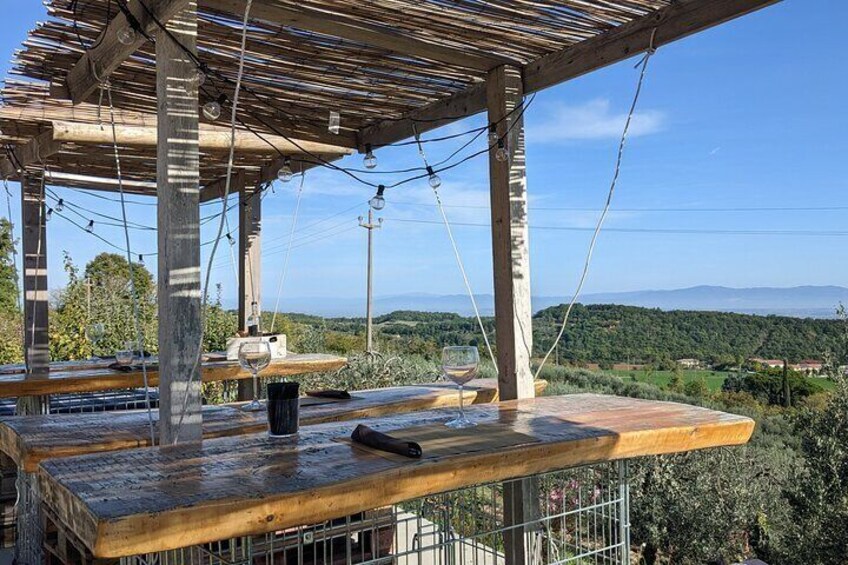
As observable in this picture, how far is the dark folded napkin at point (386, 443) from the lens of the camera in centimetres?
174

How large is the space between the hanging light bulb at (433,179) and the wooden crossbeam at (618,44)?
1.24 ft

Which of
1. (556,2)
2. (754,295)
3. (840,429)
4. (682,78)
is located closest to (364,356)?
(840,429)

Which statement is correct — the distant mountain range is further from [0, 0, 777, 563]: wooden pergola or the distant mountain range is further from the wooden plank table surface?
[0, 0, 777, 563]: wooden pergola

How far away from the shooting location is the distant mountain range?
4.53 meters

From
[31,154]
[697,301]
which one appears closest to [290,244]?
[31,154]

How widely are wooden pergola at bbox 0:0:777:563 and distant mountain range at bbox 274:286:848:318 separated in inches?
34.4

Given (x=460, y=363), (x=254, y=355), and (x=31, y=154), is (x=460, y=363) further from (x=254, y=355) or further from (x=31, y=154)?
(x=31, y=154)

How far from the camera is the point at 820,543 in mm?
3846

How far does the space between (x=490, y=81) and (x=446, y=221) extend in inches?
25.6

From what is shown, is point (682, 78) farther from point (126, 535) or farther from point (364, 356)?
point (126, 535)

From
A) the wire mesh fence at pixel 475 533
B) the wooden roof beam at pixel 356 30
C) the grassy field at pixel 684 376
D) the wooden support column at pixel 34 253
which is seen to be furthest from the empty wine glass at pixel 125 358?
the grassy field at pixel 684 376

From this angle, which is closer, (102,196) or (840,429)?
(840,429)

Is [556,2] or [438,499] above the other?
[556,2]

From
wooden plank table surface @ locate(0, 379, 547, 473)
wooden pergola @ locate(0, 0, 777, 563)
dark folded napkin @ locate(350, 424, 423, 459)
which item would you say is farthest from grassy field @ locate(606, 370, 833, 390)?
dark folded napkin @ locate(350, 424, 423, 459)
